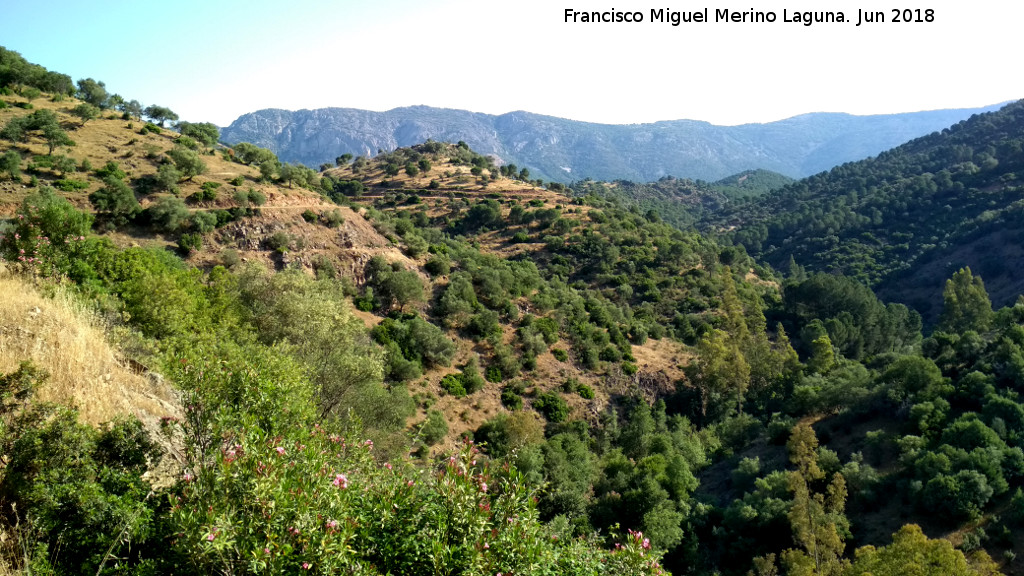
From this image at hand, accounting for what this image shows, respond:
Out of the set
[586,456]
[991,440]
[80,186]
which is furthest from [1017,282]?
[80,186]

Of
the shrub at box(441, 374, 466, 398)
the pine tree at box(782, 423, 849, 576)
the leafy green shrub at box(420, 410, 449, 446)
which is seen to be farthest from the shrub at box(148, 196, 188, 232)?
the pine tree at box(782, 423, 849, 576)

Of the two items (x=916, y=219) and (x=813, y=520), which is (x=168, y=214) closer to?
(x=813, y=520)

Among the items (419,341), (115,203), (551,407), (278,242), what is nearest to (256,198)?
(278,242)

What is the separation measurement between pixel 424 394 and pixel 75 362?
19.7 meters

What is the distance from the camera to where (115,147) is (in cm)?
3341

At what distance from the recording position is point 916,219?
7619cm

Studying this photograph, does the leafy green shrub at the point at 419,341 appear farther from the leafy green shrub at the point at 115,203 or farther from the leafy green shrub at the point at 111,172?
the leafy green shrub at the point at 111,172

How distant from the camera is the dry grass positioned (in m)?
6.91

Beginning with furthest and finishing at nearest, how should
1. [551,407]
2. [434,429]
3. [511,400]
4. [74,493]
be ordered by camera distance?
[551,407], [511,400], [434,429], [74,493]

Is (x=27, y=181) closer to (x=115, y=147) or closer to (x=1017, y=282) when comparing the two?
(x=115, y=147)

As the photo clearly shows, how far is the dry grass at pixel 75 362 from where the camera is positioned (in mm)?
6914

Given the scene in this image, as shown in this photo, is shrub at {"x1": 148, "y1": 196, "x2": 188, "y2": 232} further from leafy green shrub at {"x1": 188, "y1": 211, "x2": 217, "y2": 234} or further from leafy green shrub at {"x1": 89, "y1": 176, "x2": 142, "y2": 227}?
leafy green shrub at {"x1": 89, "y1": 176, "x2": 142, "y2": 227}

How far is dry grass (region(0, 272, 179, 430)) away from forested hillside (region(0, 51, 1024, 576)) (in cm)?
6

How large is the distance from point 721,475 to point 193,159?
37.7m
